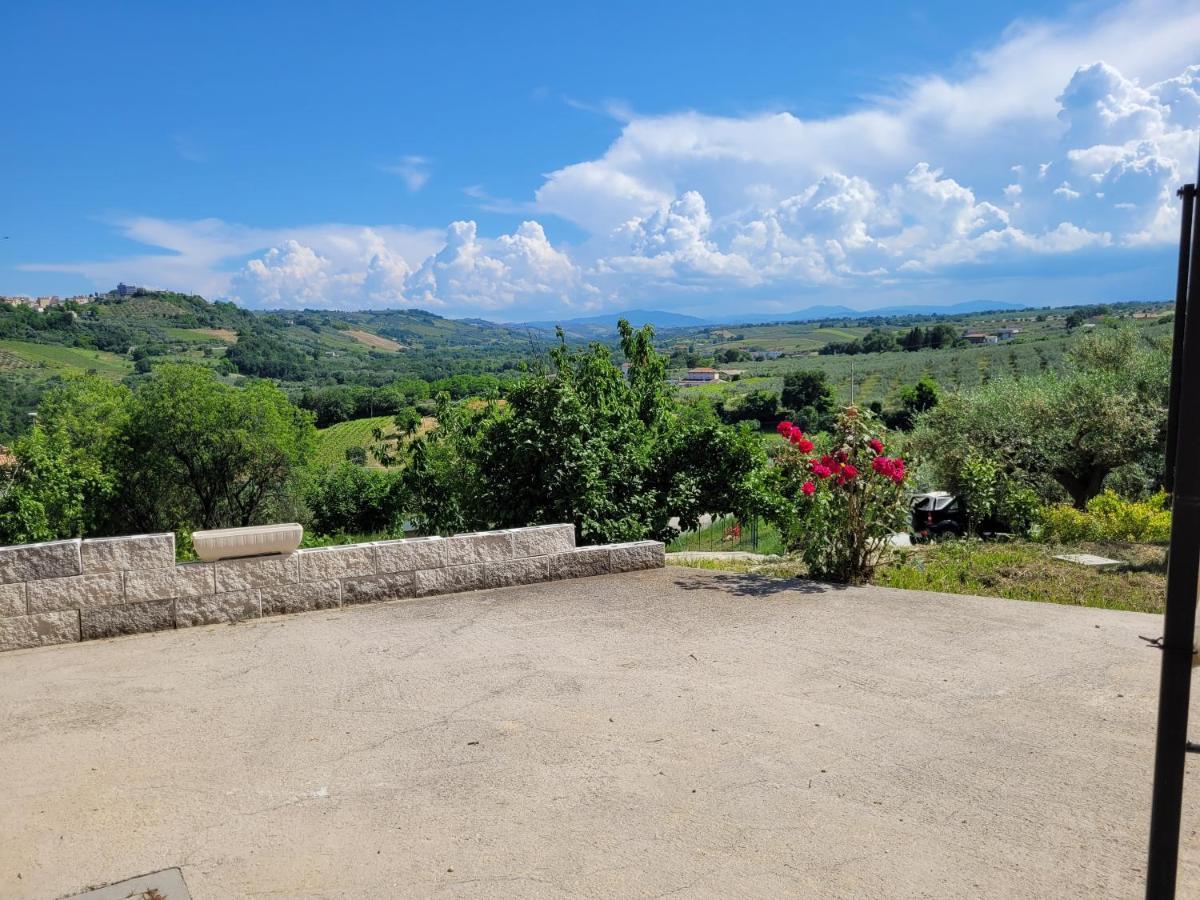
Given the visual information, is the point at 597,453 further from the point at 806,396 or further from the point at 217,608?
the point at 806,396

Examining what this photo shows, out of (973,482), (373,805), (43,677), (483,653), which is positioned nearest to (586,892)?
(373,805)

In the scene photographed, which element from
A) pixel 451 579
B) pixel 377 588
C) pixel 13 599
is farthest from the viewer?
pixel 451 579

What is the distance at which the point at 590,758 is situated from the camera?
397 centimetres

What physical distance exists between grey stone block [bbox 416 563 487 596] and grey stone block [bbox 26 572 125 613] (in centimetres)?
215

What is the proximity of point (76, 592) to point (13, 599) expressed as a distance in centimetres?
36

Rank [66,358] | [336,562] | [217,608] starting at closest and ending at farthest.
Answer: [217,608]
[336,562]
[66,358]

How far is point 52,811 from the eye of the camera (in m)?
3.52

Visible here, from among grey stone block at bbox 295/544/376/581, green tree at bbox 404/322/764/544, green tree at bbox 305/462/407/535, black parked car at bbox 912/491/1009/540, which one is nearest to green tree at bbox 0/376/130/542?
green tree at bbox 305/462/407/535

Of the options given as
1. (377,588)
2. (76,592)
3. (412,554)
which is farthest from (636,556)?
(76,592)

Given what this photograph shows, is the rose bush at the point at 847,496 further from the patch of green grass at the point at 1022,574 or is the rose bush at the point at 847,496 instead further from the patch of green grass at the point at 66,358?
the patch of green grass at the point at 66,358

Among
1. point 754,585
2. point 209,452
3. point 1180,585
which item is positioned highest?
point 1180,585

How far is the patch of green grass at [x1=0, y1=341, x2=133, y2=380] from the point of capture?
7294 cm

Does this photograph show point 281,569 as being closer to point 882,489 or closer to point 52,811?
point 52,811

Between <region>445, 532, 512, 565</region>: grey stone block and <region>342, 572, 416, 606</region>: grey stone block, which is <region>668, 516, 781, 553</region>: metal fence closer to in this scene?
<region>445, 532, 512, 565</region>: grey stone block
